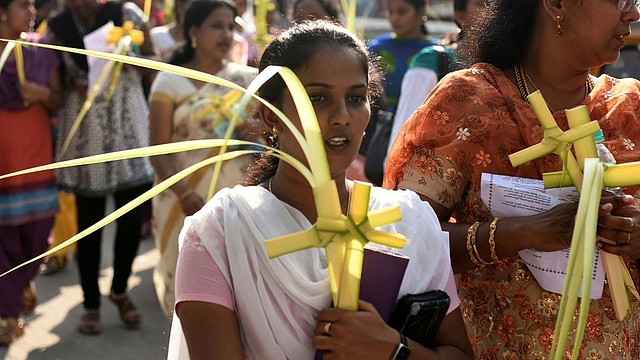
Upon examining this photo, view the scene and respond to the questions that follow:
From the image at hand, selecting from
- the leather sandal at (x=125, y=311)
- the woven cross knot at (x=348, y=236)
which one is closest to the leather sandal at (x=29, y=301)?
the leather sandal at (x=125, y=311)

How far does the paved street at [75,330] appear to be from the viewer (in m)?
5.84

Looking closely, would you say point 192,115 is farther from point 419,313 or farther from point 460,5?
point 419,313

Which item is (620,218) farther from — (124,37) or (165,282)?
(124,37)

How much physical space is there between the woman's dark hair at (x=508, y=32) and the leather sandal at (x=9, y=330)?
12.8ft

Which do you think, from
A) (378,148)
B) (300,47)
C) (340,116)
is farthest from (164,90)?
(340,116)

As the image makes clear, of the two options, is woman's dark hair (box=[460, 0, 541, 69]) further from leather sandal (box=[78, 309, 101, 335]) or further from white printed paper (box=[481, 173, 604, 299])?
leather sandal (box=[78, 309, 101, 335])

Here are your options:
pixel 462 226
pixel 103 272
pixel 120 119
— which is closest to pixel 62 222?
pixel 103 272

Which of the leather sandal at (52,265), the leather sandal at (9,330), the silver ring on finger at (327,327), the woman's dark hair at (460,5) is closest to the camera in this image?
the silver ring on finger at (327,327)

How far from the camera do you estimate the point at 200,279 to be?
2.16 m

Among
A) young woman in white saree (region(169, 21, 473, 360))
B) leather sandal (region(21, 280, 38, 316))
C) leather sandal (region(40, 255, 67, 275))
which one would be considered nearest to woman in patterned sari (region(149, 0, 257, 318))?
leather sandal (region(21, 280, 38, 316))

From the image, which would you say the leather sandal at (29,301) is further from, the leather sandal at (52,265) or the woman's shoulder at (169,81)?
the woman's shoulder at (169,81)

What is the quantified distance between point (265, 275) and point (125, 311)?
433 centimetres

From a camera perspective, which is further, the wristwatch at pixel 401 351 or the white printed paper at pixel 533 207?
the white printed paper at pixel 533 207

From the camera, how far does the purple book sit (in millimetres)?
2119
